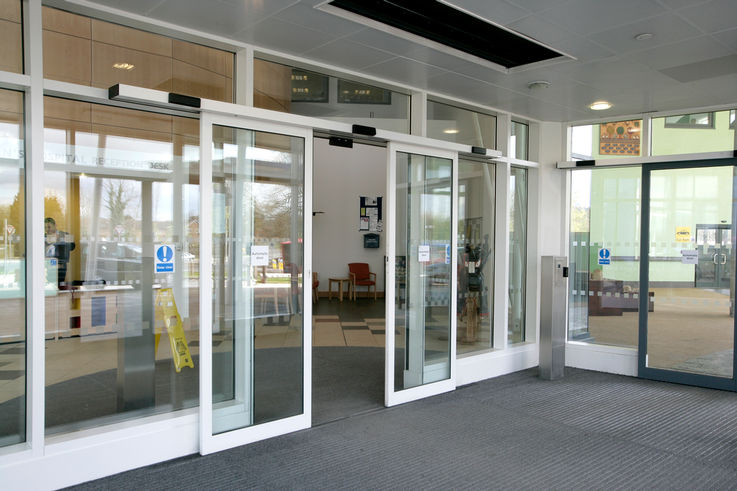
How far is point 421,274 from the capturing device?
5.14 metres

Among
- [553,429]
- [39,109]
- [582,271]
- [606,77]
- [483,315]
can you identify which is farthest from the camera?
[582,271]

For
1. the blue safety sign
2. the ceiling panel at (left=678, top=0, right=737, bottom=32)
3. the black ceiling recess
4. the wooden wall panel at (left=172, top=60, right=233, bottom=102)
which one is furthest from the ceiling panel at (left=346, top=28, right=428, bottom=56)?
the blue safety sign

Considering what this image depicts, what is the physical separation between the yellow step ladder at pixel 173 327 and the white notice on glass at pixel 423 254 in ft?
7.43

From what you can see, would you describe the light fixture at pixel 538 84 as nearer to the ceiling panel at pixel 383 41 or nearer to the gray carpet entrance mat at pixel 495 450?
the ceiling panel at pixel 383 41

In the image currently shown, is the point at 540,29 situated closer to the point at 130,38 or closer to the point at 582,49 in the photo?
the point at 582,49

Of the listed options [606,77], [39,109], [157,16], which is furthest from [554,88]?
[39,109]

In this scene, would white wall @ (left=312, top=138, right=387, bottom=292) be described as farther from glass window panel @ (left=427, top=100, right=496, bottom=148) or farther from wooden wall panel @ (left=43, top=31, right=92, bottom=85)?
wooden wall panel @ (left=43, top=31, right=92, bottom=85)

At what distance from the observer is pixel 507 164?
241 inches

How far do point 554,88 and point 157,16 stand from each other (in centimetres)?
361

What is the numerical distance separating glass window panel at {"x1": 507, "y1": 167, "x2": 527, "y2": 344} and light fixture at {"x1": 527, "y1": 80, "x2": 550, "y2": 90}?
140 centimetres

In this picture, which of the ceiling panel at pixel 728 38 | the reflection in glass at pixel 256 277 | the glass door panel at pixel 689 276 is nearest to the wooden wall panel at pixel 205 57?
the reflection in glass at pixel 256 277

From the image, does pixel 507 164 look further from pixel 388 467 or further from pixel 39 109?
pixel 39 109

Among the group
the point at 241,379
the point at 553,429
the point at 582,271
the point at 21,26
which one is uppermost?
the point at 21,26

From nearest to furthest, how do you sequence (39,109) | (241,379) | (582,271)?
(39,109), (241,379), (582,271)
